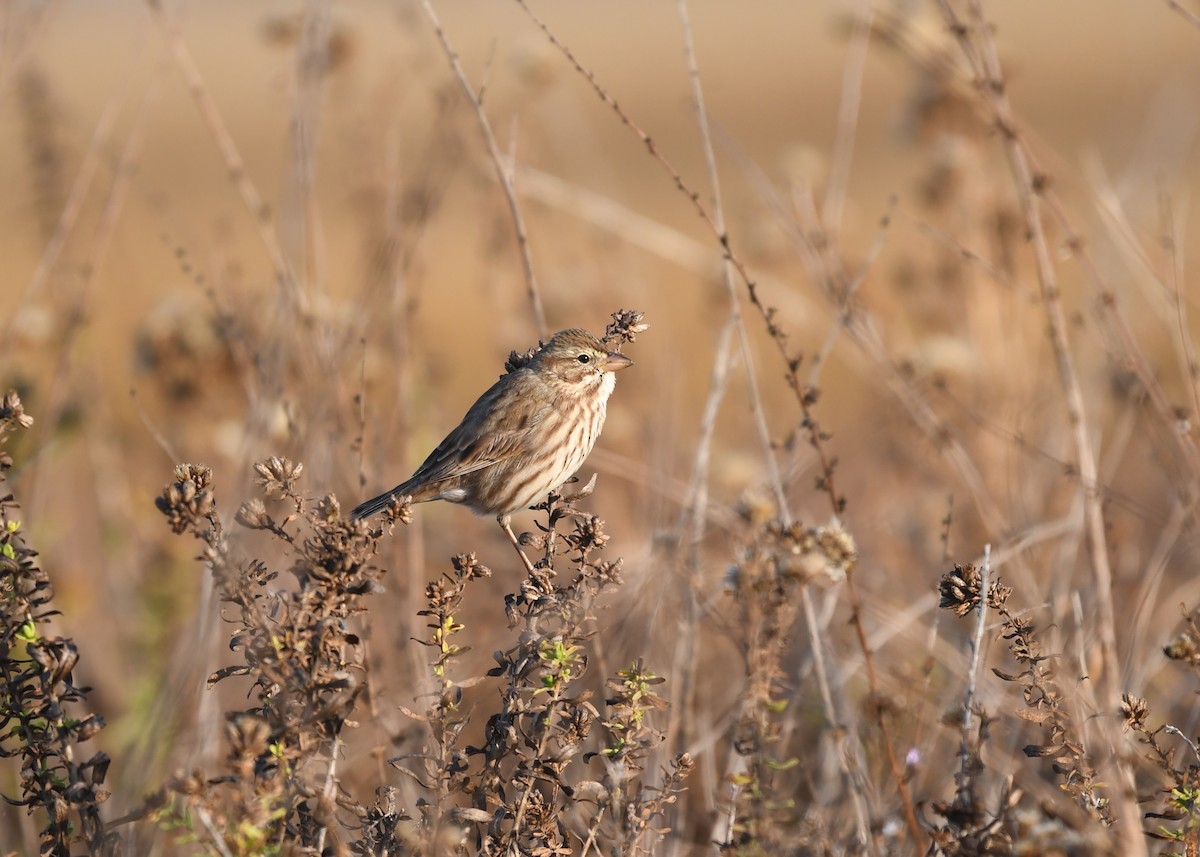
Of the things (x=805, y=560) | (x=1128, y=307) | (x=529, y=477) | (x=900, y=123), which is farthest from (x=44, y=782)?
(x=900, y=123)

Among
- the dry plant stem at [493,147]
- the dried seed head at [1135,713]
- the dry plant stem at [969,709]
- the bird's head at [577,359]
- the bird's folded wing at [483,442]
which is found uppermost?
the dry plant stem at [493,147]

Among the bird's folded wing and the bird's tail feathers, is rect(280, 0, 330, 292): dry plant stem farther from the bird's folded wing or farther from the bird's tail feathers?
the bird's folded wing

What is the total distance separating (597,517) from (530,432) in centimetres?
169

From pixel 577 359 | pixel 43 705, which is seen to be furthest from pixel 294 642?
pixel 577 359

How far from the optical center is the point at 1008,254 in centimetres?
612

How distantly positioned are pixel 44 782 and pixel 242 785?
56 centimetres

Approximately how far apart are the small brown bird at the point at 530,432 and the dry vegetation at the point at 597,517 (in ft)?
0.82

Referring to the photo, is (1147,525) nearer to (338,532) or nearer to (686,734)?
(686,734)

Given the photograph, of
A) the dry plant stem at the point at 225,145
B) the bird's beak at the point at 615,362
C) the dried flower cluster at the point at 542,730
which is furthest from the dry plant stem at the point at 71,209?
the dried flower cluster at the point at 542,730

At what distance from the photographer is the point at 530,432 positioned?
166 inches

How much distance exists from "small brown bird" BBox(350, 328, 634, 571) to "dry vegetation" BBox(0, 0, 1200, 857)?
9.9 inches

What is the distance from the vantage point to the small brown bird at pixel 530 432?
13.5 ft

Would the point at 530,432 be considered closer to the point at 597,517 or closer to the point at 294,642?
the point at 597,517

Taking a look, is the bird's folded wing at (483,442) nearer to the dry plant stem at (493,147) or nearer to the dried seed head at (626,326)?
the dry plant stem at (493,147)
